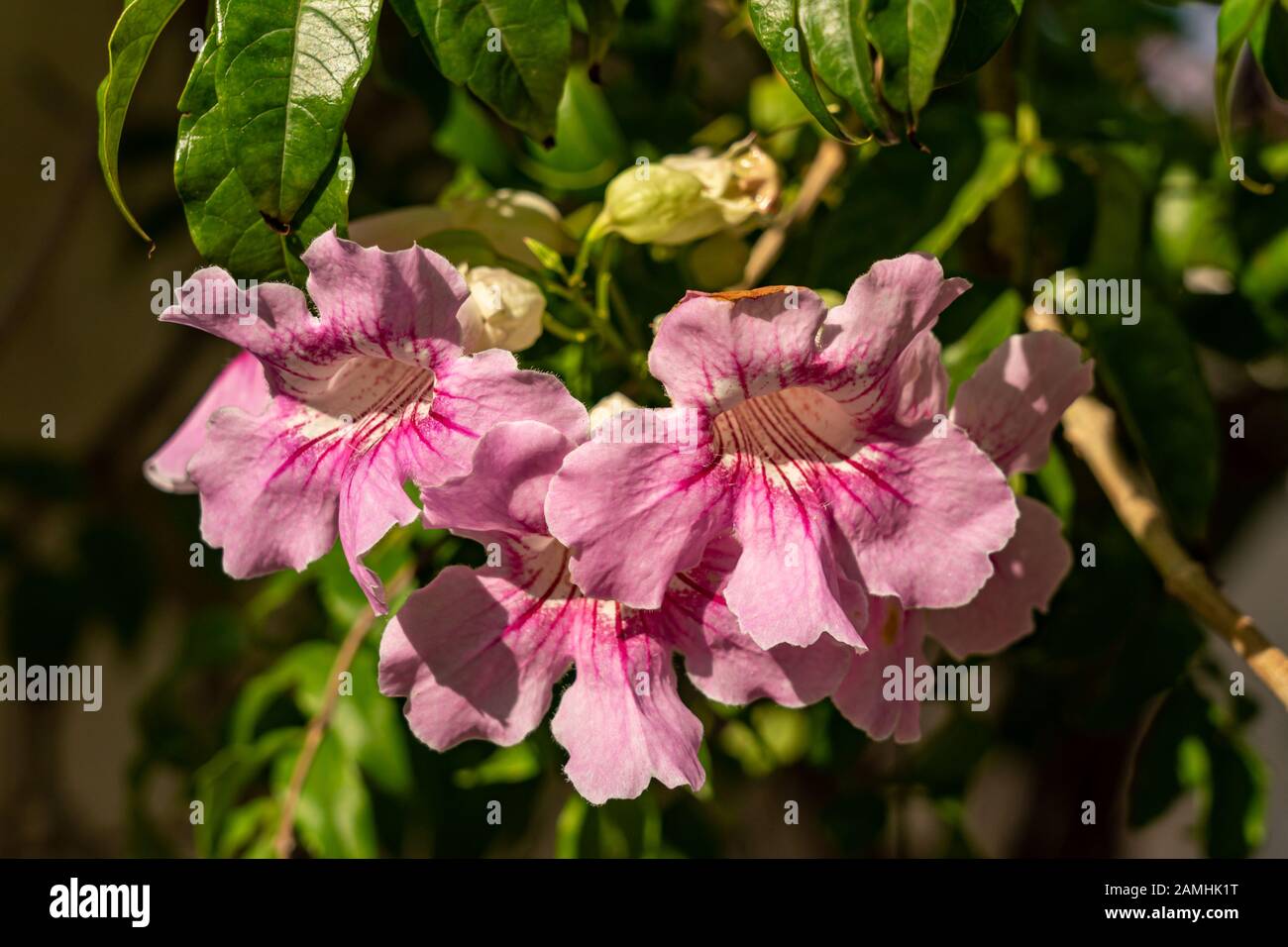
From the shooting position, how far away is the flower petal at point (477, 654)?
0.88m

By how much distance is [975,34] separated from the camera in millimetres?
800

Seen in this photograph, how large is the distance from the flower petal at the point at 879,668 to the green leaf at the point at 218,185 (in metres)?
0.54

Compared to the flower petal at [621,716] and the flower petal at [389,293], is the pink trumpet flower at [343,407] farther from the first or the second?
the flower petal at [621,716]

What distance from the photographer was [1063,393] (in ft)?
3.26

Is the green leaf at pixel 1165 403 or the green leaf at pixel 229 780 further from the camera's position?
the green leaf at pixel 229 780

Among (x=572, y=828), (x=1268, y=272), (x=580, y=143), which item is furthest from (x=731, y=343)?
(x=1268, y=272)

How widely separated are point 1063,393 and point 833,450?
0.23 meters

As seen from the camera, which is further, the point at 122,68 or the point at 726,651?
the point at 726,651

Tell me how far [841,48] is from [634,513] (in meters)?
0.36

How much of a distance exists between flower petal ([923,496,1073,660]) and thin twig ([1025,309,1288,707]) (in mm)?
117

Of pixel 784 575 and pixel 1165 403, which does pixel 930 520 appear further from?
pixel 1165 403

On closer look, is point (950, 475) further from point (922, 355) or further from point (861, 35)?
point (861, 35)

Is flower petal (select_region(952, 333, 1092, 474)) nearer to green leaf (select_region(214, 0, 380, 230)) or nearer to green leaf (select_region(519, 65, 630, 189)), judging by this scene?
green leaf (select_region(214, 0, 380, 230))

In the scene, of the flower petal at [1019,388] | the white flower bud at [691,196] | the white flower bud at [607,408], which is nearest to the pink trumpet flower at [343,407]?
the white flower bud at [607,408]
